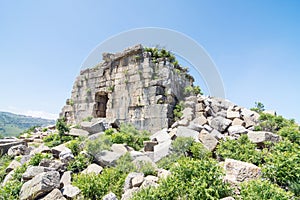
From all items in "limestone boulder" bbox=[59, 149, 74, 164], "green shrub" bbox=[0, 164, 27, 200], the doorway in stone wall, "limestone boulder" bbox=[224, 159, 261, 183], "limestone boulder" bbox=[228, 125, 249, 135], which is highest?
the doorway in stone wall

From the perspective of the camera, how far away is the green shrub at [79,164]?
5875mm

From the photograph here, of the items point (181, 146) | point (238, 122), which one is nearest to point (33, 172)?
point (181, 146)

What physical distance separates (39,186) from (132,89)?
23.9 ft

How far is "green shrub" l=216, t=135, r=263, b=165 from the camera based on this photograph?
5.37 m

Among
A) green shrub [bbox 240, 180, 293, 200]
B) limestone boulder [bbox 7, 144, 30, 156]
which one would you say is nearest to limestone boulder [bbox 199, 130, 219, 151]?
green shrub [bbox 240, 180, 293, 200]

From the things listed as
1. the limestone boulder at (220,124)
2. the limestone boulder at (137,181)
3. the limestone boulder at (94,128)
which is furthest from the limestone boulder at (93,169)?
the limestone boulder at (220,124)

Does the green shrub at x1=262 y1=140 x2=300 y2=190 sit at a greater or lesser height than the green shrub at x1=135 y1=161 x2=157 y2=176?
greater

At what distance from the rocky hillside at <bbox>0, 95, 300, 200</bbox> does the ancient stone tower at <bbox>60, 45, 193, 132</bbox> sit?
993mm

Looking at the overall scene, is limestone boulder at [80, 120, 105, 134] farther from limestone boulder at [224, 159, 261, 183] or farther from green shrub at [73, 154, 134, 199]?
limestone boulder at [224, 159, 261, 183]

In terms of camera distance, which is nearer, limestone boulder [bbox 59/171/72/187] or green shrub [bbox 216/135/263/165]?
limestone boulder [bbox 59/171/72/187]

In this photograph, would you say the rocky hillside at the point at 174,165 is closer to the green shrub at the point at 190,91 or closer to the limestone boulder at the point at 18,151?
the limestone boulder at the point at 18,151

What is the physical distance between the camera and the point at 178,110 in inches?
396

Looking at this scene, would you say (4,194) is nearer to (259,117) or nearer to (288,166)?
(288,166)

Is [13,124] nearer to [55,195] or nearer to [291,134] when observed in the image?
[55,195]
